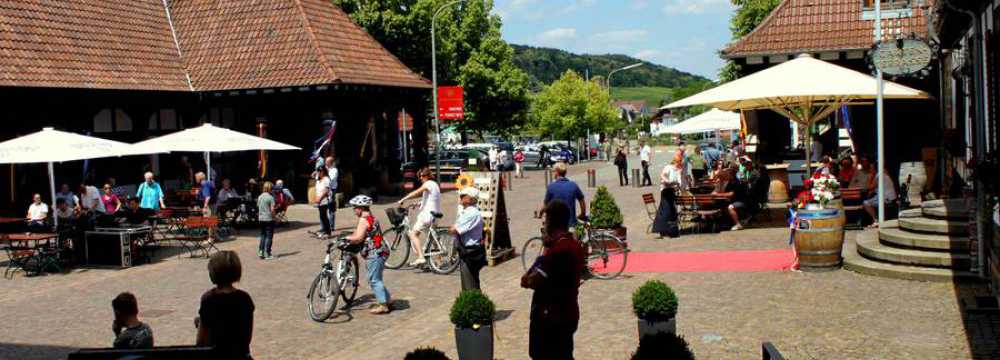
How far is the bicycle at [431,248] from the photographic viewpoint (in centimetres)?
1575

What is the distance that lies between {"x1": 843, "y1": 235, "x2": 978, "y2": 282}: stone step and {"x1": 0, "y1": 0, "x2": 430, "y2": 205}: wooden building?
17.4 m

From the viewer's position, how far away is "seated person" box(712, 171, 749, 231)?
1895cm

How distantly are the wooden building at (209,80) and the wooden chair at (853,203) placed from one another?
48.9 ft

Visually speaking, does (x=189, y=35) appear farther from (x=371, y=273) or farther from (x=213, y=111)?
(x=371, y=273)

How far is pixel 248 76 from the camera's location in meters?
29.5

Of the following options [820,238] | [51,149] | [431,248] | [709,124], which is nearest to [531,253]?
[431,248]

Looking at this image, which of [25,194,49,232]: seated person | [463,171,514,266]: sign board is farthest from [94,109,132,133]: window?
[463,171,514,266]: sign board

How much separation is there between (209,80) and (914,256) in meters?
22.1

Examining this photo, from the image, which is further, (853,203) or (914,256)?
(853,203)

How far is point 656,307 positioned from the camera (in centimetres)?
884

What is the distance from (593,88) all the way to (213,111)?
1575 inches

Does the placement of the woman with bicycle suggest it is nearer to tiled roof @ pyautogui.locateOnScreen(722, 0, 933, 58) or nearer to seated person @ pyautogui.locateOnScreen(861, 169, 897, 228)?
seated person @ pyautogui.locateOnScreen(861, 169, 897, 228)

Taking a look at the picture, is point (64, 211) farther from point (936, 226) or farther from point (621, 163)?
point (621, 163)

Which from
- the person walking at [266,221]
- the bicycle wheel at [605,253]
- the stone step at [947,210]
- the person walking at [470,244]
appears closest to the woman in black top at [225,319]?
the person walking at [470,244]
